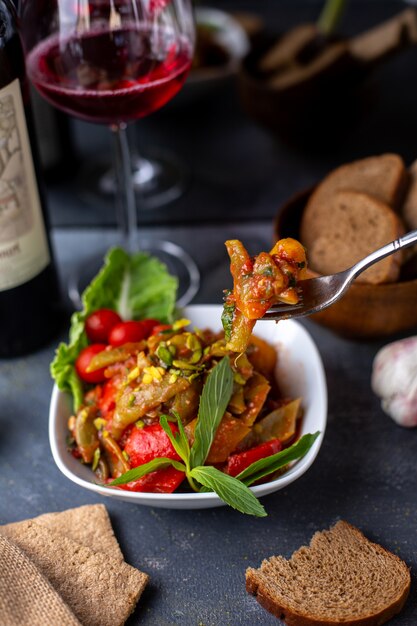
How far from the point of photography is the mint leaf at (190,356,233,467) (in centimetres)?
188

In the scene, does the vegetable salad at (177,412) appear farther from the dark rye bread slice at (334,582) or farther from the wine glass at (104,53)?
the wine glass at (104,53)

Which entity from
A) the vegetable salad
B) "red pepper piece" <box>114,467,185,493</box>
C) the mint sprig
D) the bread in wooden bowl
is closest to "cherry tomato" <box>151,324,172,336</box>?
the vegetable salad

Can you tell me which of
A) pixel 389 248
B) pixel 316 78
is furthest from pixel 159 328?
pixel 316 78

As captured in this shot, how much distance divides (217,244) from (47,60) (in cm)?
99

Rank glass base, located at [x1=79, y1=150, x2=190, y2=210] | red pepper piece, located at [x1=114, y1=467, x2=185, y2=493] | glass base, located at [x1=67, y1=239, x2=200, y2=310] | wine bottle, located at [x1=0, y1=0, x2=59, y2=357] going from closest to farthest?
red pepper piece, located at [x1=114, y1=467, x2=185, y2=493] → wine bottle, located at [x1=0, y1=0, x2=59, y2=357] → glass base, located at [x1=67, y1=239, x2=200, y2=310] → glass base, located at [x1=79, y1=150, x2=190, y2=210]

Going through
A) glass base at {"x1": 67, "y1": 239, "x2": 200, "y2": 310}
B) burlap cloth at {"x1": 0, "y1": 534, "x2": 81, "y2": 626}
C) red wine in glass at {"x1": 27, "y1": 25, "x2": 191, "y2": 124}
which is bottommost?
glass base at {"x1": 67, "y1": 239, "x2": 200, "y2": 310}

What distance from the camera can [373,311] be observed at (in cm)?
231

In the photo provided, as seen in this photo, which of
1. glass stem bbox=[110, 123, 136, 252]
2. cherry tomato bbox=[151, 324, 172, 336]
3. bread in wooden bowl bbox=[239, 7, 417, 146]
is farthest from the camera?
bread in wooden bowl bbox=[239, 7, 417, 146]

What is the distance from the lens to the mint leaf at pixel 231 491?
5.78 ft

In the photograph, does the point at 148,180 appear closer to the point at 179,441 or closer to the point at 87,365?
the point at 87,365

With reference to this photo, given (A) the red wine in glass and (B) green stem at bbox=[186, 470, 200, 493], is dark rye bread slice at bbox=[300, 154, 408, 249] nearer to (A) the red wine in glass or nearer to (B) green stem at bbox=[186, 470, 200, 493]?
(A) the red wine in glass

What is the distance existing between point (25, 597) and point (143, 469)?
1.20 ft

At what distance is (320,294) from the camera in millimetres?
1999

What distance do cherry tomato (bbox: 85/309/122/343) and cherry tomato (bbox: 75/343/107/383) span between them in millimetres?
90
